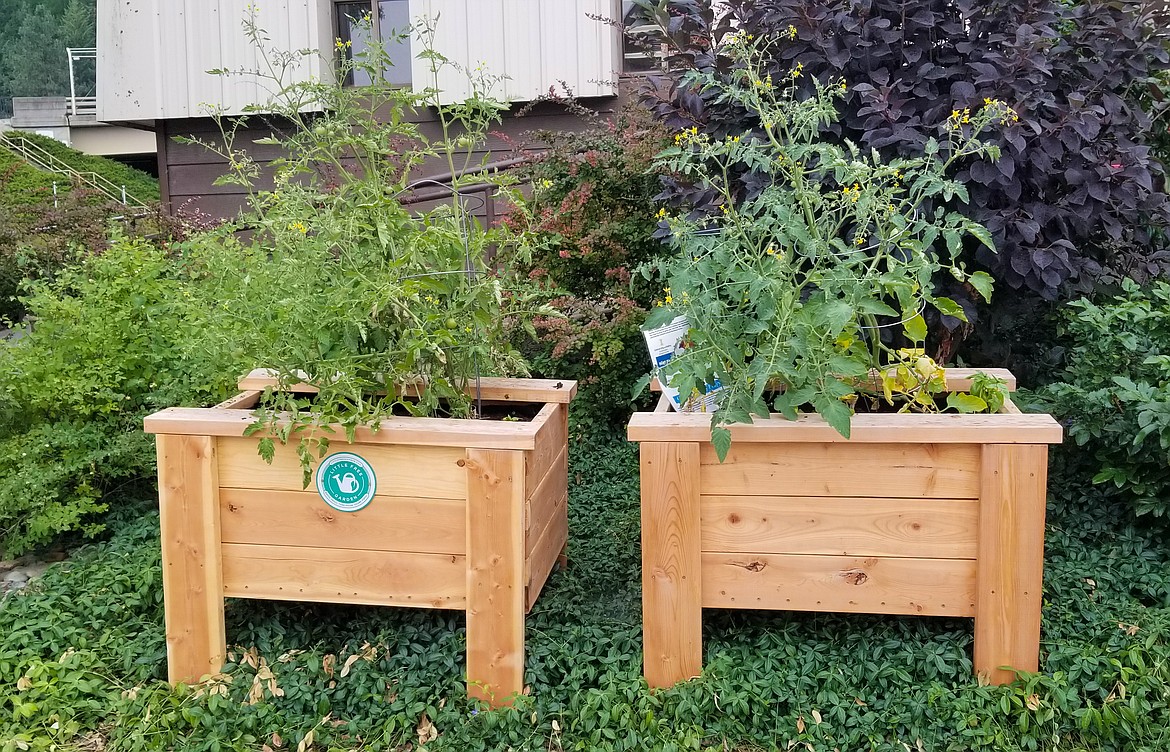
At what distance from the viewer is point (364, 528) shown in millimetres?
2771

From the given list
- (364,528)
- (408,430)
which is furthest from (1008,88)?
(364,528)

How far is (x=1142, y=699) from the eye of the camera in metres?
2.51

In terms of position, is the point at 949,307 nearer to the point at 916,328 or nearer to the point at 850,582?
the point at 916,328

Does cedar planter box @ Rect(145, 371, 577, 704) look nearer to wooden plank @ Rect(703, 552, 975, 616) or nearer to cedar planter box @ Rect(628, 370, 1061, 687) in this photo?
cedar planter box @ Rect(628, 370, 1061, 687)

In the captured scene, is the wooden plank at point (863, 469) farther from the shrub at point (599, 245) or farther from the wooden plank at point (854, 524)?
the shrub at point (599, 245)

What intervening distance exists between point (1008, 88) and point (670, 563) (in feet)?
6.92

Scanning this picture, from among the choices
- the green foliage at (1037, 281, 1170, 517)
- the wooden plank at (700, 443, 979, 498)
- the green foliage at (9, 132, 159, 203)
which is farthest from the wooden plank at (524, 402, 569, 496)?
the green foliage at (9, 132, 159, 203)

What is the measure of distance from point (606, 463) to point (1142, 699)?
8.34 ft

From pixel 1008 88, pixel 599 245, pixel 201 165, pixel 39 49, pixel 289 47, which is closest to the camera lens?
pixel 1008 88

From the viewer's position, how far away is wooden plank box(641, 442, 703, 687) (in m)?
2.64

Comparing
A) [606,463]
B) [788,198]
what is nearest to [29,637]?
[606,463]

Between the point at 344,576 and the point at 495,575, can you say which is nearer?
the point at 495,575

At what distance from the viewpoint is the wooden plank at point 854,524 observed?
103 inches

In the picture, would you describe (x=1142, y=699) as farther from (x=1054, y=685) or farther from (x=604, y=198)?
(x=604, y=198)
